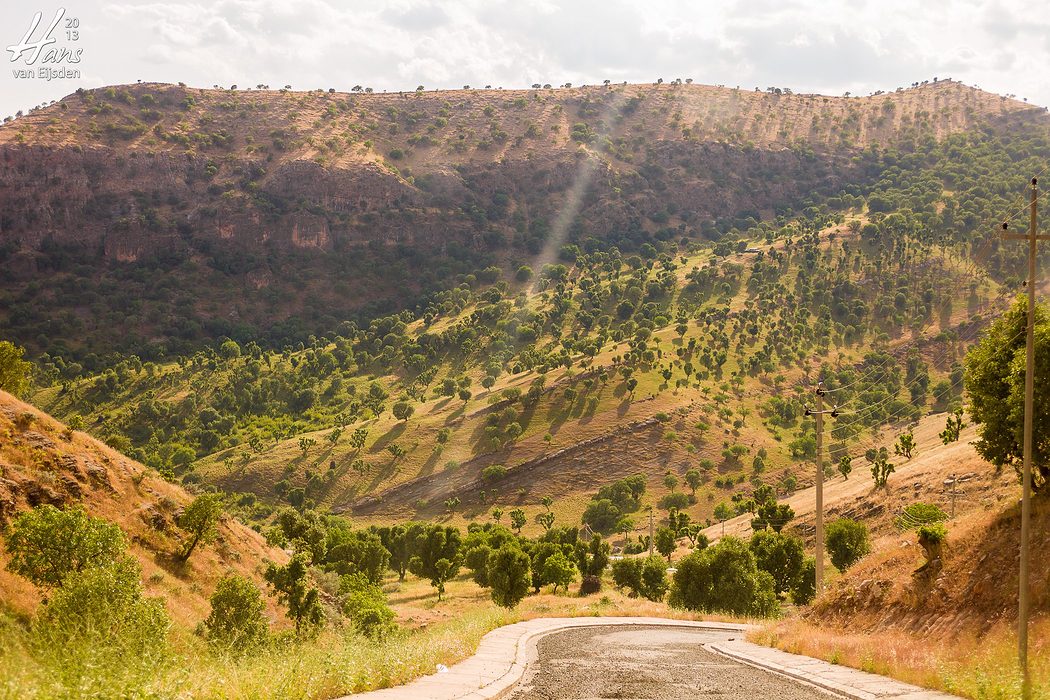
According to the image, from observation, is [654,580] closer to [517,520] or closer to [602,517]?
[602,517]

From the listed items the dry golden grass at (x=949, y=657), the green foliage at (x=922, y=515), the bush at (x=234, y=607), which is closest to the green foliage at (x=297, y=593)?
the bush at (x=234, y=607)

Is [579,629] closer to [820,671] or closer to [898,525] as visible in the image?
[820,671]

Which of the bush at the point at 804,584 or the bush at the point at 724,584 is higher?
the bush at the point at 724,584

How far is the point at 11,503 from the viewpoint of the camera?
40.2 meters

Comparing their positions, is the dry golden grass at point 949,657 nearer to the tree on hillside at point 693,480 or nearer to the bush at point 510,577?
the bush at point 510,577

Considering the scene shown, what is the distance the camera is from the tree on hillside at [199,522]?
50.7m

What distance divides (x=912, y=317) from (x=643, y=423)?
74260 mm

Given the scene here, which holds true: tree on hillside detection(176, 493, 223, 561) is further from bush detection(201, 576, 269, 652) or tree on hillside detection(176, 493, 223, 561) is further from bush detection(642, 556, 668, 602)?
bush detection(642, 556, 668, 602)

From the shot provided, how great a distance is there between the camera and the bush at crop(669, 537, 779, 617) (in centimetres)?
5394

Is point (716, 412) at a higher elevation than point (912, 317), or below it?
below

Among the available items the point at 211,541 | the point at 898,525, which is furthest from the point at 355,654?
the point at 898,525

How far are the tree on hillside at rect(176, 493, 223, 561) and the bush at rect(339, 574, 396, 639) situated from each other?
11475mm

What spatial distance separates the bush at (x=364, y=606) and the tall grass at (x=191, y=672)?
29856 millimetres

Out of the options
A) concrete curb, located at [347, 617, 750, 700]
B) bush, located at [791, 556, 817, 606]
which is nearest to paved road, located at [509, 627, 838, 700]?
concrete curb, located at [347, 617, 750, 700]
